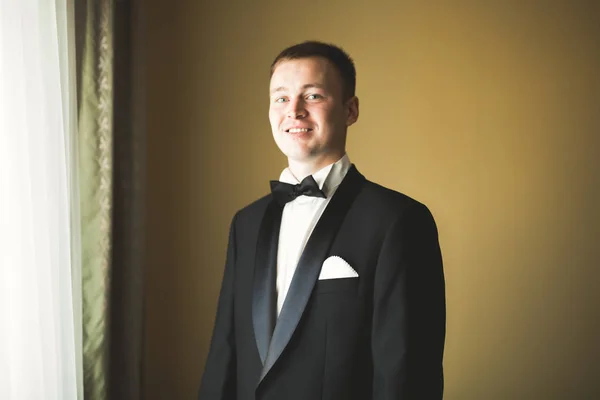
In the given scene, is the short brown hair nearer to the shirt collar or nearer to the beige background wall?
the shirt collar

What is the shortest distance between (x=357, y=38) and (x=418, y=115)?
37 centimetres

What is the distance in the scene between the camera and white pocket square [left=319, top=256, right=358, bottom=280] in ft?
3.79

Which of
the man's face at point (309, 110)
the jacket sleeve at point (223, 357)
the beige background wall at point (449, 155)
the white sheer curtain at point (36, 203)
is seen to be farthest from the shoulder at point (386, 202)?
the beige background wall at point (449, 155)

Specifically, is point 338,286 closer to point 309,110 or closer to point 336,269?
point 336,269

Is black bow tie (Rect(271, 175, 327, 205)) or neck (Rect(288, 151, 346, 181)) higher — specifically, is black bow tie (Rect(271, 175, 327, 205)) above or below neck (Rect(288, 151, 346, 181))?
below

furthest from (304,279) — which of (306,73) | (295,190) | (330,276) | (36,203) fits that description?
(36,203)

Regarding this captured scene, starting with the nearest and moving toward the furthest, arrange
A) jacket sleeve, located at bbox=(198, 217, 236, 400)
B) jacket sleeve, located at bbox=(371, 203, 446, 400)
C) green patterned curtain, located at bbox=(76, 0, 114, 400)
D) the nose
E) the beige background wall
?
jacket sleeve, located at bbox=(371, 203, 446, 400) < the nose < jacket sleeve, located at bbox=(198, 217, 236, 400) < green patterned curtain, located at bbox=(76, 0, 114, 400) < the beige background wall

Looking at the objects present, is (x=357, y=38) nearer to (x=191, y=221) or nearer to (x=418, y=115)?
(x=418, y=115)

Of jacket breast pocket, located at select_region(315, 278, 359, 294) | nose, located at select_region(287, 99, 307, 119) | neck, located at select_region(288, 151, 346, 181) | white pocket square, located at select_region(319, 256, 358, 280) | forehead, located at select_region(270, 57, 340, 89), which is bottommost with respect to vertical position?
jacket breast pocket, located at select_region(315, 278, 359, 294)

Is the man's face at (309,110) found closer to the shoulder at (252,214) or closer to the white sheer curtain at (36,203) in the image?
the shoulder at (252,214)

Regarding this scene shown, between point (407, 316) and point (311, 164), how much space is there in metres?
0.39

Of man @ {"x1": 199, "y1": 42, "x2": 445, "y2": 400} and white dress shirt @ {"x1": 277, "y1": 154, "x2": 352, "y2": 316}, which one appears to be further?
white dress shirt @ {"x1": 277, "y1": 154, "x2": 352, "y2": 316}

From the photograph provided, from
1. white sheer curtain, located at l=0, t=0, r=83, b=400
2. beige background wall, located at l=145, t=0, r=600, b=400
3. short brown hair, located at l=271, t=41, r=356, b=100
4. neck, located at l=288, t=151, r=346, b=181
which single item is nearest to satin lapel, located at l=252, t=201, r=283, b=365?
neck, located at l=288, t=151, r=346, b=181

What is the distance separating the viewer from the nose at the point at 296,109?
1.22 metres
